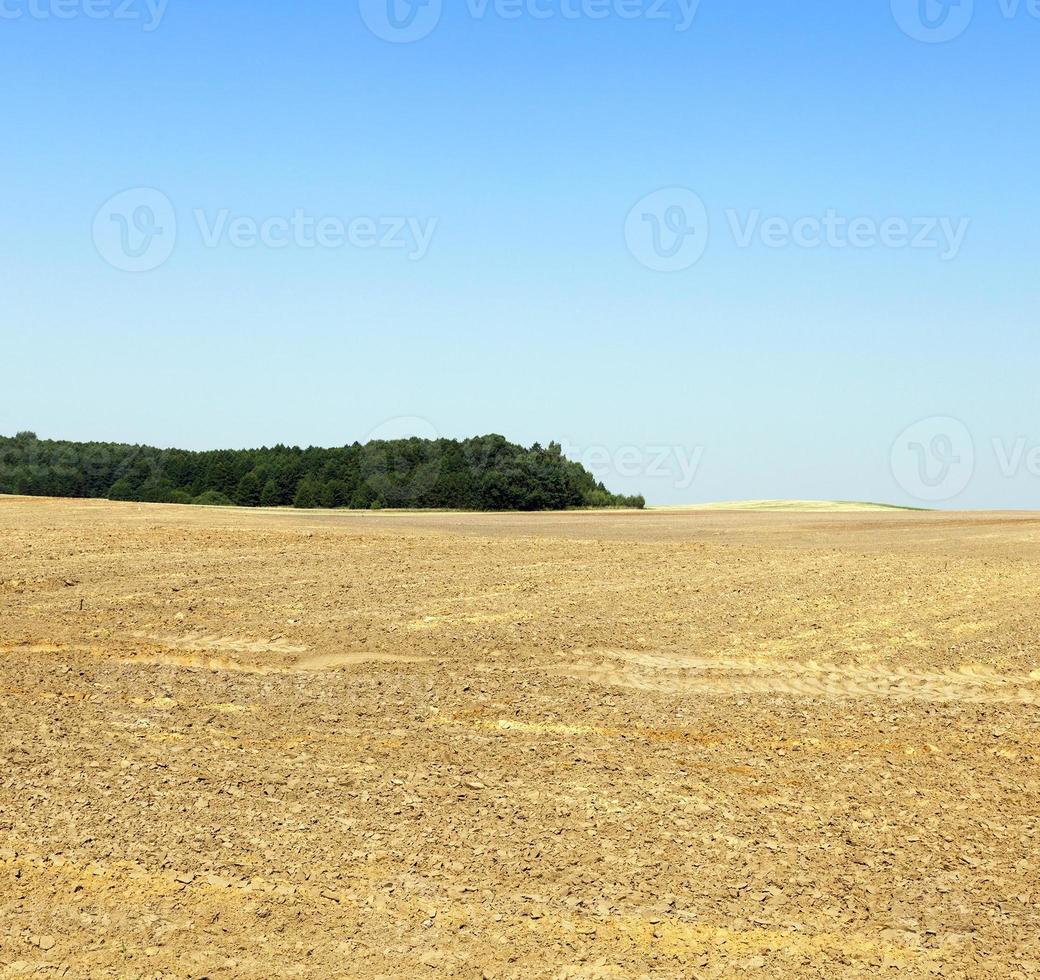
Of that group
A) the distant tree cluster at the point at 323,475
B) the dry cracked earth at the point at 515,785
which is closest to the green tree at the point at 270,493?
the distant tree cluster at the point at 323,475

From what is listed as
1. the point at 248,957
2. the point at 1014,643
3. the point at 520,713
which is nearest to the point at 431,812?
the point at 248,957

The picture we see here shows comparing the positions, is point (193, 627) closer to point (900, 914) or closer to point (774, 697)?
point (774, 697)

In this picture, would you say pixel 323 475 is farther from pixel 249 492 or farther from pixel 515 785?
pixel 515 785

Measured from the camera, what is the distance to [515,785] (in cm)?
862

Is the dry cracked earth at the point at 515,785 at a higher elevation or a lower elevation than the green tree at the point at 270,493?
lower

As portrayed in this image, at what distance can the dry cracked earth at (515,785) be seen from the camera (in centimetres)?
611

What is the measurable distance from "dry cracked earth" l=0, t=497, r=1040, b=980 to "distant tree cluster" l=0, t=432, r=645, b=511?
172ft

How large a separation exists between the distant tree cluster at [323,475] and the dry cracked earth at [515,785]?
172ft

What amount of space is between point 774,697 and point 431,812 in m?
5.15

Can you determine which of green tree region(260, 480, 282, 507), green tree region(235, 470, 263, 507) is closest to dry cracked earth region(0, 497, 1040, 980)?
green tree region(260, 480, 282, 507)

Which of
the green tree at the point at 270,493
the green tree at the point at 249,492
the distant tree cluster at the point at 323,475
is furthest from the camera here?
the green tree at the point at 249,492

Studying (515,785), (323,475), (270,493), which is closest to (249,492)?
(270,493)

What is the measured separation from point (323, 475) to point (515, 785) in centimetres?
7409

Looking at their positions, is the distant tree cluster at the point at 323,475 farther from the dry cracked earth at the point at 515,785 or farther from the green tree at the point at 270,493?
the dry cracked earth at the point at 515,785
